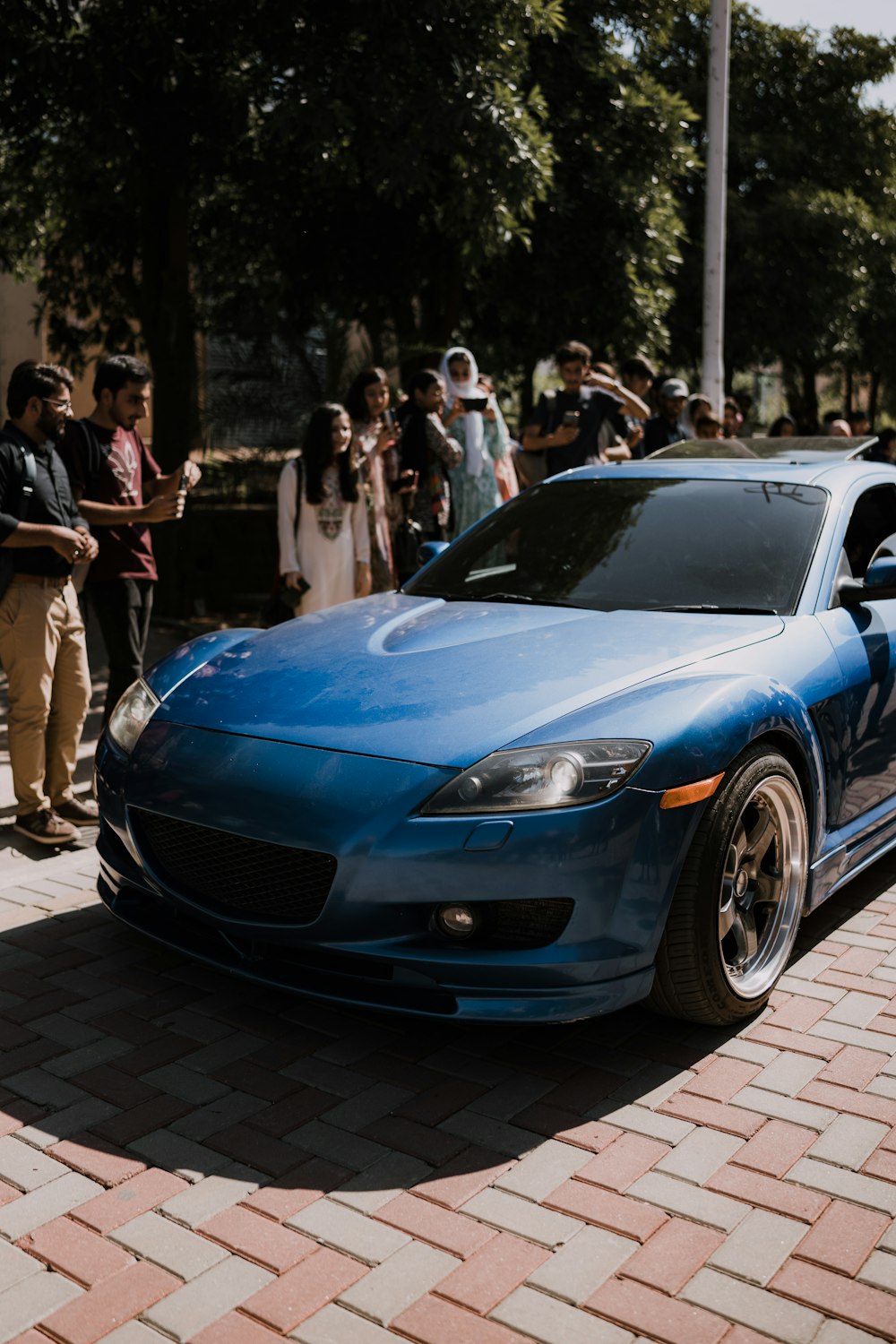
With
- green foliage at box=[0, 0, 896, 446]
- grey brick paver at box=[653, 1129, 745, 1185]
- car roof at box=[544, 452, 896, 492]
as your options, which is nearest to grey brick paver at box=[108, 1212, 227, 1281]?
grey brick paver at box=[653, 1129, 745, 1185]

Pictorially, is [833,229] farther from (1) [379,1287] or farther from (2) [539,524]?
(1) [379,1287]

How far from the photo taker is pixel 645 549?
4.73 m

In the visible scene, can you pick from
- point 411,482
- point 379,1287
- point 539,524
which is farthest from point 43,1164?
point 411,482

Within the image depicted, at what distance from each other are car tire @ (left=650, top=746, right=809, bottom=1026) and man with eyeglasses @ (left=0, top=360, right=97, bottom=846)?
2.83 metres

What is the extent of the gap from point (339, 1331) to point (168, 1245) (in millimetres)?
454

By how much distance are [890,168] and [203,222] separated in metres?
14.8

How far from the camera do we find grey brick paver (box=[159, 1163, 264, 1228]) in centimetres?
286

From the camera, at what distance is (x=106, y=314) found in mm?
14383

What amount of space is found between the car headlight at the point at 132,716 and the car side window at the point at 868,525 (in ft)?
7.96

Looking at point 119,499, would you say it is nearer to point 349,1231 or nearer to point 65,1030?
point 65,1030

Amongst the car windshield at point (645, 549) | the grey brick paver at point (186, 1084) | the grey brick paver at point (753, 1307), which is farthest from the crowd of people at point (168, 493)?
the grey brick paver at point (753, 1307)

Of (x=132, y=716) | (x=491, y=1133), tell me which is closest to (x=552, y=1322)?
(x=491, y=1133)

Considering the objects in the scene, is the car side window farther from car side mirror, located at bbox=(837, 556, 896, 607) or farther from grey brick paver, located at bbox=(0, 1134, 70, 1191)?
grey brick paver, located at bbox=(0, 1134, 70, 1191)

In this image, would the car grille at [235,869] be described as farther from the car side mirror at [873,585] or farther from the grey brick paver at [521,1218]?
the car side mirror at [873,585]
